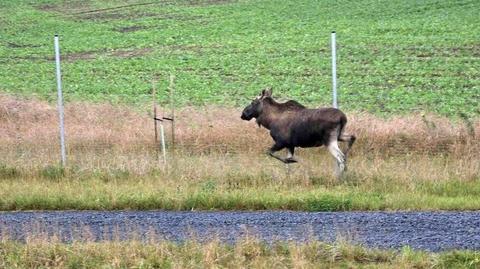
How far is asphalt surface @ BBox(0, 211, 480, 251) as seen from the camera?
9.30 meters

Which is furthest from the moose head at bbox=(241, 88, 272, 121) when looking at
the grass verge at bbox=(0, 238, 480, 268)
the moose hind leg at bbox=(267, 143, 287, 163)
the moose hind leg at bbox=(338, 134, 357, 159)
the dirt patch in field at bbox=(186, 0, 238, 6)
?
the dirt patch in field at bbox=(186, 0, 238, 6)

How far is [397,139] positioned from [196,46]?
2289cm

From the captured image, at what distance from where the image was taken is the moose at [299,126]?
13430 mm

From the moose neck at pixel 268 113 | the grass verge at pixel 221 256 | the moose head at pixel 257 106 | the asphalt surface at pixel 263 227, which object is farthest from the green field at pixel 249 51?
the grass verge at pixel 221 256

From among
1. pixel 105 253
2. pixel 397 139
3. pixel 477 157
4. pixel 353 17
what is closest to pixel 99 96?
pixel 397 139

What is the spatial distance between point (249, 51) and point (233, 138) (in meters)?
19.4

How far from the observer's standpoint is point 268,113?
47.8 ft

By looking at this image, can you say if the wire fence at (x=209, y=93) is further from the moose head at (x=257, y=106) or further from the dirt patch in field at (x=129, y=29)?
the dirt patch in field at (x=129, y=29)

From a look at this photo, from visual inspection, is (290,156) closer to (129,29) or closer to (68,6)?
(129,29)

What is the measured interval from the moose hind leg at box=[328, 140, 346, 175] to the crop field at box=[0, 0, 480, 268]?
0.64ft

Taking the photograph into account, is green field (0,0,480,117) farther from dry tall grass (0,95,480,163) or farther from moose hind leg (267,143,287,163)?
moose hind leg (267,143,287,163)

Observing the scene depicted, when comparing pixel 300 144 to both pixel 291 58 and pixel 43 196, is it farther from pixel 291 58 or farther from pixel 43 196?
pixel 291 58

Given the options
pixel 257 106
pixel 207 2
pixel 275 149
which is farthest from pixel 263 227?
pixel 207 2

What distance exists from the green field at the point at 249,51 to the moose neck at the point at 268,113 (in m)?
5.57
